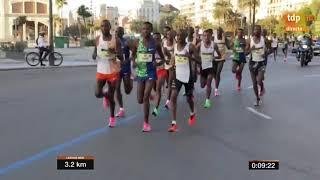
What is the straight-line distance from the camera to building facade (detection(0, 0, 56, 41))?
359 ft

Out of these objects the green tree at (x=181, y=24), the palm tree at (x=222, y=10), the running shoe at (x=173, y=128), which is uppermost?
the palm tree at (x=222, y=10)

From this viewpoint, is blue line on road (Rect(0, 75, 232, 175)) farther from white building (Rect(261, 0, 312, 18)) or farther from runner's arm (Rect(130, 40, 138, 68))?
white building (Rect(261, 0, 312, 18))

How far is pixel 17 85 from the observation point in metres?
18.1

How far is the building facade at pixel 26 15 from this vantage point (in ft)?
359

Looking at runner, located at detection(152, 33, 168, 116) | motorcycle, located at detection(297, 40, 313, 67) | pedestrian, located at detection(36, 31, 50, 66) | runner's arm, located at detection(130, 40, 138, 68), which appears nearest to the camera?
runner's arm, located at detection(130, 40, 138, 68)

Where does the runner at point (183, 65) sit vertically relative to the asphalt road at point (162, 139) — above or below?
above

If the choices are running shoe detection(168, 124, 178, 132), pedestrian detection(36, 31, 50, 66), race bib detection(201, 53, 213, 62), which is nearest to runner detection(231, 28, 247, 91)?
race bib detection(201, 53, 213, 62)

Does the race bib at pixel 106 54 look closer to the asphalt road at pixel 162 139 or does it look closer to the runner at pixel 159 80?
the asphalt road at pixel 162 139

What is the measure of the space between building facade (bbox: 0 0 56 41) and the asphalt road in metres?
95.6

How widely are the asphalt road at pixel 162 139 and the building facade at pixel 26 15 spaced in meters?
95.6

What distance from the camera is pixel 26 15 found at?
11131 cm

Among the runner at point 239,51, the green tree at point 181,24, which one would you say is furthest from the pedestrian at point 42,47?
the runner at point 239,51

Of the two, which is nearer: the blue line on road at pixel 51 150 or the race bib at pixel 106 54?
the blue line on road at pixel 51 150

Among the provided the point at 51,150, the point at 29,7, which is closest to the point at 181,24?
the point at 51,150
